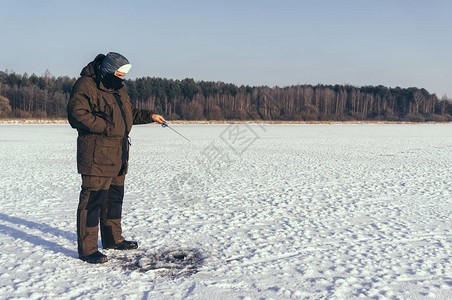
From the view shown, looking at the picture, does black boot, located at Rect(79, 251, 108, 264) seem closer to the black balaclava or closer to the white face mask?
the black balaclava

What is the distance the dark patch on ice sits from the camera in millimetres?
3426

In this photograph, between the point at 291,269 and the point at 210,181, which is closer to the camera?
the point at 291,269

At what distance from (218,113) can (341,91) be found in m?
38.6

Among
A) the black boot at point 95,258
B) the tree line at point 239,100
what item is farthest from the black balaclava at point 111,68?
the tree line at point 239,100

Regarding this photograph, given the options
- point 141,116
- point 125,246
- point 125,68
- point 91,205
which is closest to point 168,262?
point 125,246

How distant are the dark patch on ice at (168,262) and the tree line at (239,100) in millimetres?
51148

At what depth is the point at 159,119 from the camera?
3994mm

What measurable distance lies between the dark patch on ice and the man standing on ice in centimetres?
28

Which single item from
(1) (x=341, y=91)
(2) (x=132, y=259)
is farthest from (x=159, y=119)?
(1) (x=341, y=91)

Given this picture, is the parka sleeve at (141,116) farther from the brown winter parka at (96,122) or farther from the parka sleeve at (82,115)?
the parka sleeve at (82,115)

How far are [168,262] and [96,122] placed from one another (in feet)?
4.60

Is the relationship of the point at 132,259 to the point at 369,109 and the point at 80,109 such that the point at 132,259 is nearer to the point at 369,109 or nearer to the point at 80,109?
the point at 80,109

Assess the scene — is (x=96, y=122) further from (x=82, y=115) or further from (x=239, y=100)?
(x=239, y=100)

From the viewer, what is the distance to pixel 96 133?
11.3ft
